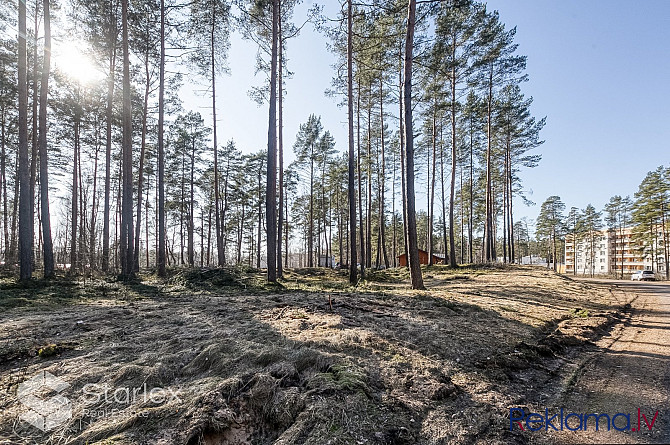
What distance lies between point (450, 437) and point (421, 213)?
53539mm

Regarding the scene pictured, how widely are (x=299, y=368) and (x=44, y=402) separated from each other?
2.40 meters

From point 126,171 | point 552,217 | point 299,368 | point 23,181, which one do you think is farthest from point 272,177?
point 552,217

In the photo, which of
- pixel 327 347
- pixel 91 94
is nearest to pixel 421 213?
pixel 91 94

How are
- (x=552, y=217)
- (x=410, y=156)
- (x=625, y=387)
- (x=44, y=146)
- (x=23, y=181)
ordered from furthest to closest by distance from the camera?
1. (x=552, y=217)
2. (x=44, y=146)
3. (x=23, y=181)
4. (x=410, y=156)
5. (x=625, y=387)

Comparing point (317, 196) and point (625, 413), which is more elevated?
point (317, 196)

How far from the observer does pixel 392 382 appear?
298cm

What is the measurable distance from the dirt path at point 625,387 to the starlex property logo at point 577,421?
1cm

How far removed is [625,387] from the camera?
3082 mm

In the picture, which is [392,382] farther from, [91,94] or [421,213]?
[421,213]

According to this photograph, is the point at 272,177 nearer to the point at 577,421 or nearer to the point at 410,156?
the point at 410,156

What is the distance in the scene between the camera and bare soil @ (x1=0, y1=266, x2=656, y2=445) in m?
2.25

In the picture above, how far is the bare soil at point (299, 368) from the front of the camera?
2252 millimetres

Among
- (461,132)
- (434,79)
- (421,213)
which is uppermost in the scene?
(434,79)

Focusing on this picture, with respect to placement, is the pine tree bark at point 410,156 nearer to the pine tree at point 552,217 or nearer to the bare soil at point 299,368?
the bare soil at point 299,368
